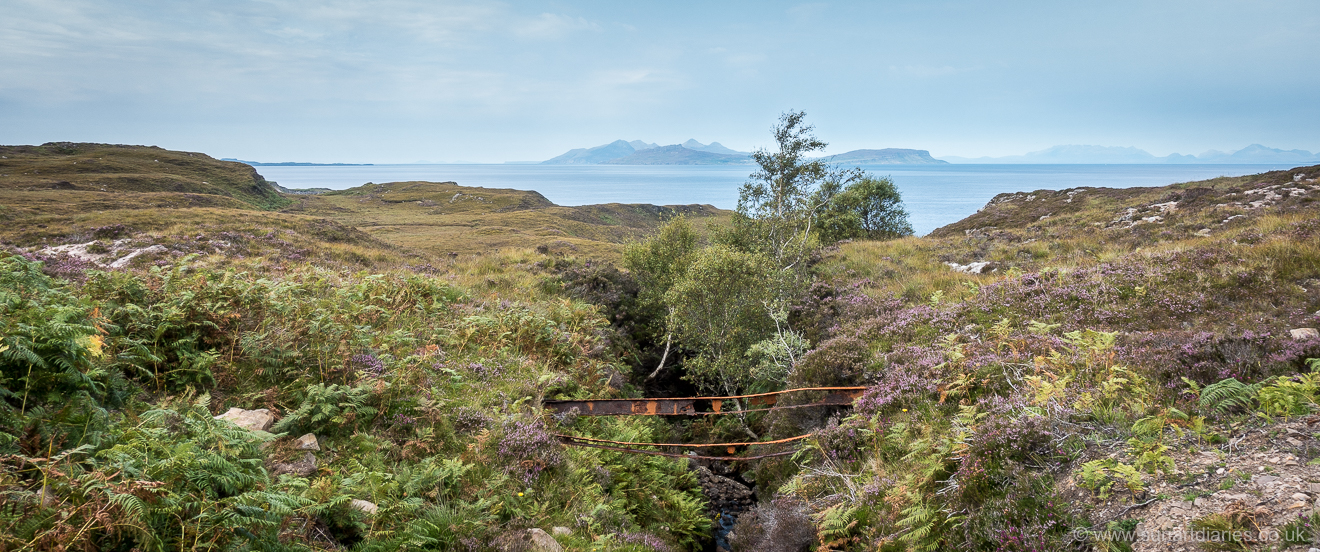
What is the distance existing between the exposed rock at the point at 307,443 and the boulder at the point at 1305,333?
40.9ft

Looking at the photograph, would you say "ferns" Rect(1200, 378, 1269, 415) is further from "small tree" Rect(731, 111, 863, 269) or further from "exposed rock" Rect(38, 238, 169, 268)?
"exposed rock" Rect(38, 238, 169, 268)

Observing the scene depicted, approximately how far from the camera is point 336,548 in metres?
5.06

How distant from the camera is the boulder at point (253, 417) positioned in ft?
20.9

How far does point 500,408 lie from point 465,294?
7.46 m

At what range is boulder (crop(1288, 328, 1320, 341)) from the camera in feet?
20.6

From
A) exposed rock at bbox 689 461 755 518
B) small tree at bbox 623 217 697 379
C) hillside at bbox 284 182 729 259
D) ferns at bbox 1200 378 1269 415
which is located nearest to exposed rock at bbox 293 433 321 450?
exposed rock at bbox 689 461 755 518

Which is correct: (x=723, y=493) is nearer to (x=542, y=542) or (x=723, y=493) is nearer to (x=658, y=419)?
(x=658, y=419)

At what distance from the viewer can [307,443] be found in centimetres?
656

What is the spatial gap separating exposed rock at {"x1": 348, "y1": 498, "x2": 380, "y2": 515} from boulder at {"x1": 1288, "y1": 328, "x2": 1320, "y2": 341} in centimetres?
1118

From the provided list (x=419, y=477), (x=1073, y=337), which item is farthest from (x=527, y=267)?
(x=1073, y=337)

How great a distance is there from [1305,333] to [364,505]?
11.5m

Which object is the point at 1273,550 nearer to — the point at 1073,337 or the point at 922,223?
the point at 1073,337

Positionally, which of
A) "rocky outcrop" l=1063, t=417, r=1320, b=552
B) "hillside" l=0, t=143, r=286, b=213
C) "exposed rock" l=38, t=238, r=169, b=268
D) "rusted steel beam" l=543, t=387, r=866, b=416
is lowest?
"rusted steel beam" l=543, t=387, r=866, b=416

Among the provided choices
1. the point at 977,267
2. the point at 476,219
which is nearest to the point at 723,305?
the point at 977,267
